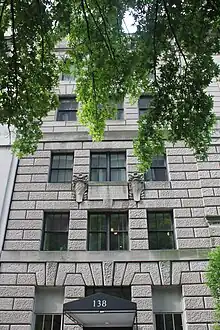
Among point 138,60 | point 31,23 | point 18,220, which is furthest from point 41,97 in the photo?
point 18,220

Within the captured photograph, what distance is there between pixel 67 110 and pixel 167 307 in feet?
30.8

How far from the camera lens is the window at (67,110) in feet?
50.4

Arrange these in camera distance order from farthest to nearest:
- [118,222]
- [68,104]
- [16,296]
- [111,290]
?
[68,104], [118,222], [111,290], [16,296]

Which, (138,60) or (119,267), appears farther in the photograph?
(119,267)

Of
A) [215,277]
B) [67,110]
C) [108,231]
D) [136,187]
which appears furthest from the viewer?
[67,110]

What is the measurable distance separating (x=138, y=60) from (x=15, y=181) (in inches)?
293

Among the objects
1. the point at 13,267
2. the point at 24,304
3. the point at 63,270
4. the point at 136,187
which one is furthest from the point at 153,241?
the point at 13,267

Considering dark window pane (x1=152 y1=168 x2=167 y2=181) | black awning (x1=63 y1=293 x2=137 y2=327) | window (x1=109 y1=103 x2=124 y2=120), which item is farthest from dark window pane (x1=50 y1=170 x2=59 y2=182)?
black awning (x1=63 y1=293 x2=137 y2=327)

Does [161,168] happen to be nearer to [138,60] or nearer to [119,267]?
[119,267]

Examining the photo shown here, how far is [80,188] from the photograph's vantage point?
509 inches

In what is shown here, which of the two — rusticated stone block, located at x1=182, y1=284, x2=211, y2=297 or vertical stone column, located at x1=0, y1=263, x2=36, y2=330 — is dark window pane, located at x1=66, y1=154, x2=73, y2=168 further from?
rusticated stone block, located at x1=182, y1=284, x2=211, y2=297

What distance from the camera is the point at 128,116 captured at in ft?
49.7

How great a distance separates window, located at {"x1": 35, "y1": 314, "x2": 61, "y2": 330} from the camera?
34.7 feet

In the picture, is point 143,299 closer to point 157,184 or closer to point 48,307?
point 48,307
